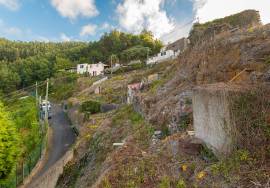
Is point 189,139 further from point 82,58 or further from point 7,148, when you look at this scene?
point 82,58

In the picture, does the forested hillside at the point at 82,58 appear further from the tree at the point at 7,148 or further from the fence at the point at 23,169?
the tree at the point at 7,148

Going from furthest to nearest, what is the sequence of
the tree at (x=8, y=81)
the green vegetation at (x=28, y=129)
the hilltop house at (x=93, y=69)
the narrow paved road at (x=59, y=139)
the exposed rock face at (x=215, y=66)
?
the tree at (x=8, y=81)
the hilltop house at (x=93, y=69)
the green vegetation at (x=28, y=129)
the narrow paved road at (x=59, y=139)
the exposed rock face at (x=215, y=66)

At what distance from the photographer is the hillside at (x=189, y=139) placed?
620 cm

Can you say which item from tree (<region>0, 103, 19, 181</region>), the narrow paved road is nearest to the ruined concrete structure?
tree (<region>0, 103, 19, 181</region>)

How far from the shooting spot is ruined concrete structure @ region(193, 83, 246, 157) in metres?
6.55

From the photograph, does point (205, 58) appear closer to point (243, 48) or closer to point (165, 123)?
point (243, 48)

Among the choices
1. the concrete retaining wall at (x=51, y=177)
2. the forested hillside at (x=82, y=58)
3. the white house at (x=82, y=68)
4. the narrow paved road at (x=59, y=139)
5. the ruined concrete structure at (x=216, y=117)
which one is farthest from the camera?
the forested hillside at (x=82, y=58)

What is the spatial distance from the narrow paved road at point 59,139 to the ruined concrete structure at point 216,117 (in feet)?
52.5

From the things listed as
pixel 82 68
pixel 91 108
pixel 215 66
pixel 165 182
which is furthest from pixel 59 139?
pixel 82 68

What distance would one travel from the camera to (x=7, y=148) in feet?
60.4

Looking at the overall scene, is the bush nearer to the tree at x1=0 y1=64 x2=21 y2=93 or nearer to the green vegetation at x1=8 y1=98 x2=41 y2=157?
the green vegetation at x1=8 y1=98 x2=41 y2=157

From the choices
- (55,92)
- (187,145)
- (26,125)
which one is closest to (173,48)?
(55,92)

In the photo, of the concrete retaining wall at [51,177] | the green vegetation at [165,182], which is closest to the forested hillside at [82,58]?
the concrete retaining wall at [51,177]

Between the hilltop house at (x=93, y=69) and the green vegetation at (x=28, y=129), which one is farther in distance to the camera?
the hilltop house at (x=93, y=69)
